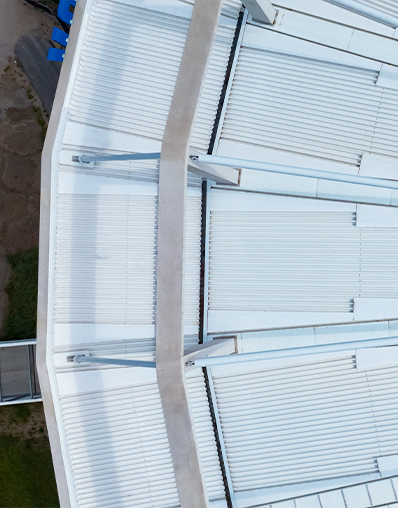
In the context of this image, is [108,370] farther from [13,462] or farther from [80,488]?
[13,462]

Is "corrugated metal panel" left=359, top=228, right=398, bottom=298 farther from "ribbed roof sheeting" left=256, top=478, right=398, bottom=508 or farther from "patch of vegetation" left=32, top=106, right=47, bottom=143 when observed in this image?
"patch of vegetation" left=32, top=106, right=47, bottom=143

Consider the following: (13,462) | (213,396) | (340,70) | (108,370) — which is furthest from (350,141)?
(13,462)

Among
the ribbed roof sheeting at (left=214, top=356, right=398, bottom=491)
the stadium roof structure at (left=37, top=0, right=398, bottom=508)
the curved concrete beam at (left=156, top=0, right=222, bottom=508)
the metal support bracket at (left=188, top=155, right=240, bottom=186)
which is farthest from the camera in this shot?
the ribbed roof sheeting at (left=214, top=356, right=398, bottom=491)

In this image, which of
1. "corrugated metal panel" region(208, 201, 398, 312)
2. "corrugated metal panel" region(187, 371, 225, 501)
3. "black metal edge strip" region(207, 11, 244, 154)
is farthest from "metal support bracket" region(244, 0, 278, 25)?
"corrugated metal panel" region(187, 371, 225, 501)

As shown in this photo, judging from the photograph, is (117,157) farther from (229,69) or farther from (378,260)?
(378,260)

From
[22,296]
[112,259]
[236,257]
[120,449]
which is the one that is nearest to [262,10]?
[236,257]
